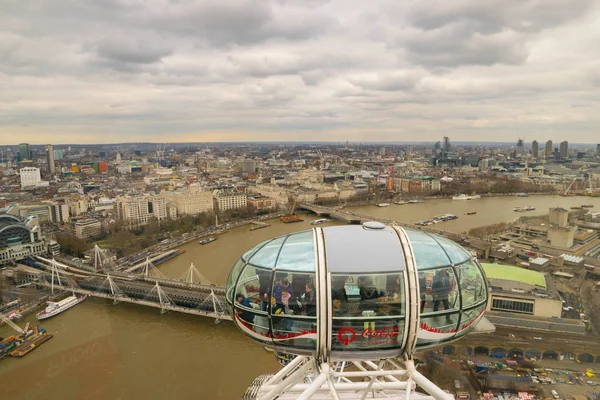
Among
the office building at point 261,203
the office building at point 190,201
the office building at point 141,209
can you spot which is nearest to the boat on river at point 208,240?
the office building at point 141,209

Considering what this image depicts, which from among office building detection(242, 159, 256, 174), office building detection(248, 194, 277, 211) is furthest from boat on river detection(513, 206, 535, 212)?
office building detection(242, 159, 256, 174)

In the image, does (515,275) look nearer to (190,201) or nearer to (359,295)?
(359,295)

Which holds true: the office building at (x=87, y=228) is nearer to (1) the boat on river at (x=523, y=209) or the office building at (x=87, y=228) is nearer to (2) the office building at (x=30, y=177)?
(2) the office building at (x=30, y=177)

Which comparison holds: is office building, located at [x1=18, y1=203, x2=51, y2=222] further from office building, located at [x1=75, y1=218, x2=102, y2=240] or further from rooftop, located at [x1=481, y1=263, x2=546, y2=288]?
rooftop, located at [x1=481, y1=263, x2=546, y2=288]

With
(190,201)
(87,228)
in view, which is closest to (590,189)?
(190,201)

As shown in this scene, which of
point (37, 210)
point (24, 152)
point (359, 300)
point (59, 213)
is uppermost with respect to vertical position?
point (24, 152)

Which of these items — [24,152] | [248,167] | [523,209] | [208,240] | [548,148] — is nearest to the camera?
[208,240]
